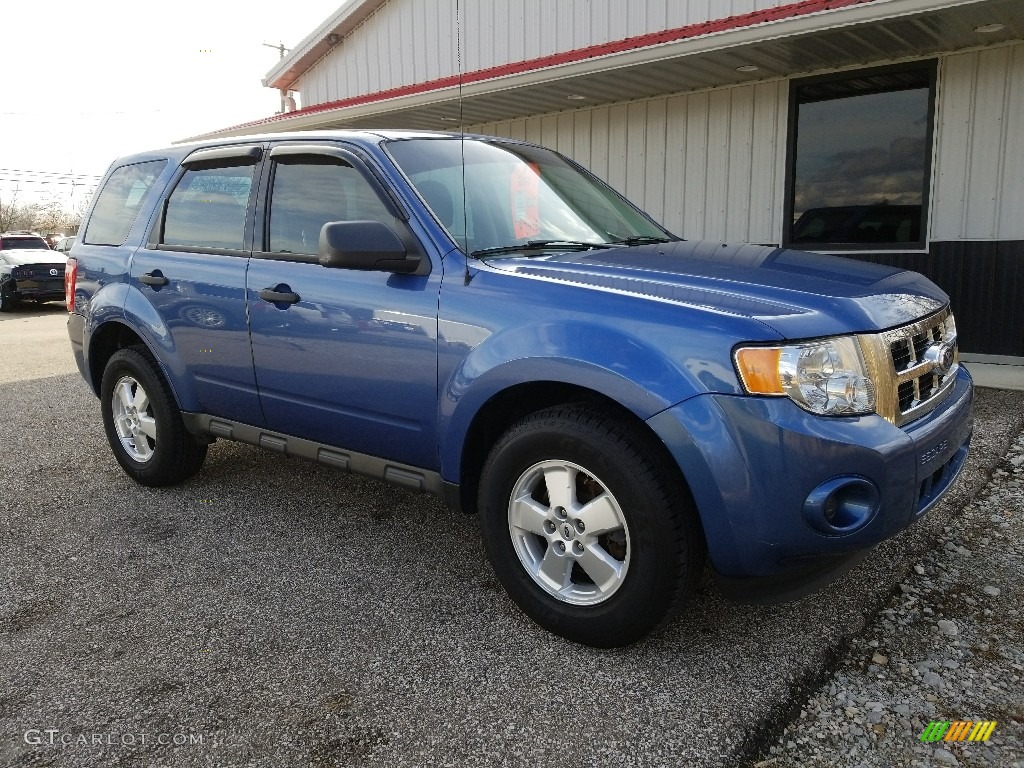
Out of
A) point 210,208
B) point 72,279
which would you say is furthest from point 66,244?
point 210,208

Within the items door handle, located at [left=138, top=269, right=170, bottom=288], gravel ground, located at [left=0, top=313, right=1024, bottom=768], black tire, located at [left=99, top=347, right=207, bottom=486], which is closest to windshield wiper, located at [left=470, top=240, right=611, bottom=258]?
gravel ground, located at [left=0, top=313, right=1024, bottom=768]

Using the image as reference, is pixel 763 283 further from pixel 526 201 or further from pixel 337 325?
pixel 337 325

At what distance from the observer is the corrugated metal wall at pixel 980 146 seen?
6.84 m

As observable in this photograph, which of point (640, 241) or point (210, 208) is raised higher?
point (210, 208)

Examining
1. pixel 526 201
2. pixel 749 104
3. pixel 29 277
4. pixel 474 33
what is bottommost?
pixel 29 277

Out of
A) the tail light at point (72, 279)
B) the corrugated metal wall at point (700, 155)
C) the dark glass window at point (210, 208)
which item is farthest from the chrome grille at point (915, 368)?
the corrugated metal wall at point (700, 155)

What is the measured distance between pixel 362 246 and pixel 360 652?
1.46 m

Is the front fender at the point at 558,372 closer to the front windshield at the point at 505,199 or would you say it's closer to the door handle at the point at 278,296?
the front windshield at the point at 505,199

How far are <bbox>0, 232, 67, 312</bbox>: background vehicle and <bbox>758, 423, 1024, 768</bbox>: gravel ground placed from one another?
18.6 m

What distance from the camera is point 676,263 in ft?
9.50

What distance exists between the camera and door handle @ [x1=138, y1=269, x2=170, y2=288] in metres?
4.01

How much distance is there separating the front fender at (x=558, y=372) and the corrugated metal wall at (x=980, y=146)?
20.3 feet

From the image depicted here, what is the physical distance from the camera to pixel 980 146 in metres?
7.03

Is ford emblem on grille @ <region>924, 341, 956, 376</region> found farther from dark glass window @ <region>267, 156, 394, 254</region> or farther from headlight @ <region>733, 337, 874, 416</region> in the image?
dark glass window @ <region>267, 156, 394, 254</region>
